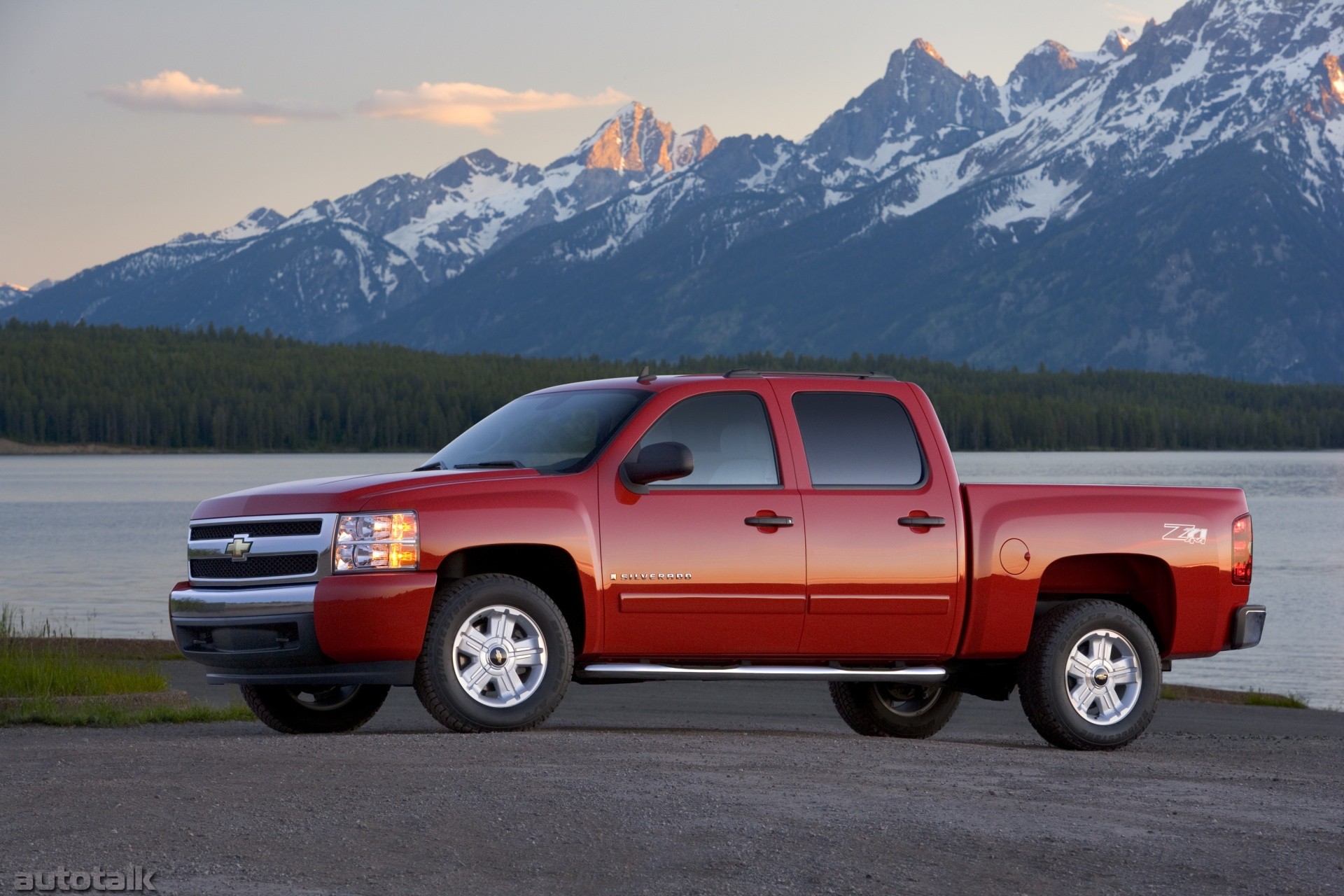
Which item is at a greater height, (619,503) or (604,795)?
(619,503)

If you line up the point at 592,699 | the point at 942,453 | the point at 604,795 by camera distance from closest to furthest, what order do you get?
1. the point at 604,795
2. the point at 942,453
3. the point at 592,699

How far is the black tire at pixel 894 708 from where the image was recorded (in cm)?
1231

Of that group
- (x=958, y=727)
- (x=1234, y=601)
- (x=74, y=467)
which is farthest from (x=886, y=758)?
(x=74, y=467)

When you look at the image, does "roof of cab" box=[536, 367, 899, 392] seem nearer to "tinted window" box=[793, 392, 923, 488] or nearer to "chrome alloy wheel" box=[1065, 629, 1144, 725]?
"tinted window" box=[793, 392, 923, 488]

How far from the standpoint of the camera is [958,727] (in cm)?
1448

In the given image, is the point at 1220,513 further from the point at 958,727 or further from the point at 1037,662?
the point at 958,727

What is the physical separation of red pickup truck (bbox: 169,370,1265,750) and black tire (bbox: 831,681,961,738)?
1.06 metres

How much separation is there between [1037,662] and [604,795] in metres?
3.90

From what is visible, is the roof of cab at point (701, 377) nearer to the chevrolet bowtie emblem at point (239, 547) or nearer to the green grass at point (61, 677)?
the chevrolet bowtie emblem at point (239, 547)

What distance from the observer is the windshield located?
10.3 m

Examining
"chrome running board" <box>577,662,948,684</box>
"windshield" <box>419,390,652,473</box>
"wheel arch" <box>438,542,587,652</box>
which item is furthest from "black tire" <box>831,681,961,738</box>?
"windshield" <box>419,390,652,473</box>

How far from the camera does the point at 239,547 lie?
32.4 feet

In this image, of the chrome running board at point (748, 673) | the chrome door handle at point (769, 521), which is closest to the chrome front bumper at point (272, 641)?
the chrome running board at point (748, 673)

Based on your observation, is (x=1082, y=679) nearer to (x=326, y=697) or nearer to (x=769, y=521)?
(x=769, y=521)
